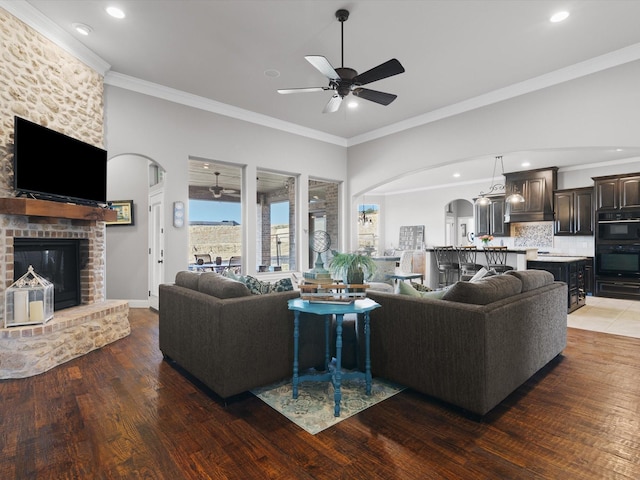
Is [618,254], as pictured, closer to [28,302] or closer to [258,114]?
[258,114]

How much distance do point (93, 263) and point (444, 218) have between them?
30.8 feet

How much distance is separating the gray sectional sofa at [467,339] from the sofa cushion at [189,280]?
61.2 inches

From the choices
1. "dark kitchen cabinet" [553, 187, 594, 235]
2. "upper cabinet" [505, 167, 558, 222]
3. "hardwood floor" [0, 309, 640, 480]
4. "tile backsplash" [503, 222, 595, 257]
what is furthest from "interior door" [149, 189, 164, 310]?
"dark kitchen cabinet" [553, 187, 594, 235]

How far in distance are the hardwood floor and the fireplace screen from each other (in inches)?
44.2

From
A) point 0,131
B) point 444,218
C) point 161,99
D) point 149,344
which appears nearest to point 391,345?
point 149,344

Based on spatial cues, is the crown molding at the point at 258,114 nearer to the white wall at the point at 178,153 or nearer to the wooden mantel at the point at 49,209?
the white wall at the point at 178,153

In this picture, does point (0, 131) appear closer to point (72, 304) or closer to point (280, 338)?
point (72, 304)

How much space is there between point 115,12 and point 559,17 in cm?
395

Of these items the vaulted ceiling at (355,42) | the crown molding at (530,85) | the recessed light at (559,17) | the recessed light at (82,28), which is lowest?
the crown molding at (530,85)

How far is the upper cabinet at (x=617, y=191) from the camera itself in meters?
6.54

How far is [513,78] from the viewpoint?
13.8 ft

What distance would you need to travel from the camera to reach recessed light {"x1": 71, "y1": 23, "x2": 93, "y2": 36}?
322 cm

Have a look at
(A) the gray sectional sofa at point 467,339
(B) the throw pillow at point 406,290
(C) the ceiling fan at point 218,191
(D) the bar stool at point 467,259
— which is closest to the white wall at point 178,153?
(C) the ceiling fan at point 218,191

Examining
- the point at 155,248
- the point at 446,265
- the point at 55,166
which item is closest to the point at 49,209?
the point at 55,166
